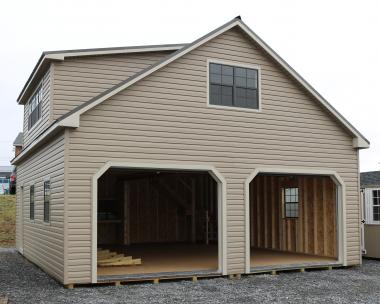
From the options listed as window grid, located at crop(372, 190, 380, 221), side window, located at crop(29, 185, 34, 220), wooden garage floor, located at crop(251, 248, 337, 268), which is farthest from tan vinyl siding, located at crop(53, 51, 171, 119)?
window grid, located at crop(372, 190, 380, 221)

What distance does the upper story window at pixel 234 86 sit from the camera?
13.9m

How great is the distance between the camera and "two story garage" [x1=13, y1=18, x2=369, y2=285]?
11984mm

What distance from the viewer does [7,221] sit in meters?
28.8

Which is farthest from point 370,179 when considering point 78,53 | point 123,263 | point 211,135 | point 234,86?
point 78,53

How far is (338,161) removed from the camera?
618 inches

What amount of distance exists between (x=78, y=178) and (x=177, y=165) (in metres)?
2.53

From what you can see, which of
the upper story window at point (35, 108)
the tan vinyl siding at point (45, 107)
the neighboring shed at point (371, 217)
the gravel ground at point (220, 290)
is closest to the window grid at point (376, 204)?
the neighboring shed at point (371, 217)

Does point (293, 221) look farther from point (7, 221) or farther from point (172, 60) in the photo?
point (7, 221)

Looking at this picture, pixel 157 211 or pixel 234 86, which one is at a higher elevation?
pixel 234 86

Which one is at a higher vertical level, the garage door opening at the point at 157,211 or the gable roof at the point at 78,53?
the gable roof at the point at 78,53

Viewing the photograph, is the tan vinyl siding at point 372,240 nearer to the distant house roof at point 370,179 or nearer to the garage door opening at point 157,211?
the distant house roof at point 370,179

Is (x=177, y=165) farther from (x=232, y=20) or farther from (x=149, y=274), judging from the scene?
(x=232, y=20)

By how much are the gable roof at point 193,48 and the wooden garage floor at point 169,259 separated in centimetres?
401

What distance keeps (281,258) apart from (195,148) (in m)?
5.24
